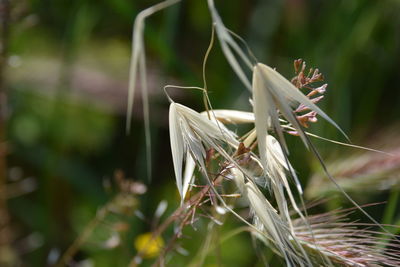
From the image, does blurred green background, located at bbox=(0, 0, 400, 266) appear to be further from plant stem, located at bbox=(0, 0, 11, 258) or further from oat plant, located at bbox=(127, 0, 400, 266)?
oat plant, located at bbox=(127, 0, 400, 266)

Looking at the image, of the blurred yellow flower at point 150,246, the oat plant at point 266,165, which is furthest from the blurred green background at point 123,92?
the oat plant at point 266,165

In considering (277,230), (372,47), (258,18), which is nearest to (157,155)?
(258,18)

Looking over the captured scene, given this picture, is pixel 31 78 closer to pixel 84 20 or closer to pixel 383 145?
pixel 84 20

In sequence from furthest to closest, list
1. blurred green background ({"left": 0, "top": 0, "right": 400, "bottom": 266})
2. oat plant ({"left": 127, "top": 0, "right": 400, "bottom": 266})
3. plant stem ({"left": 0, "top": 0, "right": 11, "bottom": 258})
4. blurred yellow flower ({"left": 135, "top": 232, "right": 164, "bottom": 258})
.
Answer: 1. blurred green background ({"left": 0, "top": 0, "right": 400, "bottom": 266})
2. plant stem ({"left": 0, "top": 0, "right": 11, "bottom": 258})
3. blurred yellow flower ({"left": 135, "top": 232, "right": 164, "bottom": 258})
4. oat plant ({"left": 127, "top": 0, "right": 400, "bottom": 266})

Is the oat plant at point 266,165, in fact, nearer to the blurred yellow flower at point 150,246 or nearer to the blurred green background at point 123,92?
the blurred yellow flower at point 150,246

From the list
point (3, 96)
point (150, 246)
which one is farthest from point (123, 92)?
point (150, 246)

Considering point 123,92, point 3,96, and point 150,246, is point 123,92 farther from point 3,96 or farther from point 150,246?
point 150,246

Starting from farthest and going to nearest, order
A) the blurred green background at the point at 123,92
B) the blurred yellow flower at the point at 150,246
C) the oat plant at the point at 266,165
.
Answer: the blurred green background at the point at 123,92
the blurred yellow flower at the point at 150,246
the oat plant at the point at 266,165

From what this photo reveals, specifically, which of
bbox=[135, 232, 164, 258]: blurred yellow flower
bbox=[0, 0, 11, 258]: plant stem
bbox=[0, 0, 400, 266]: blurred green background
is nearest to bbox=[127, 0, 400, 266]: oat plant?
bbox=[135, 232, 164, 258]: blurred yellow flower
